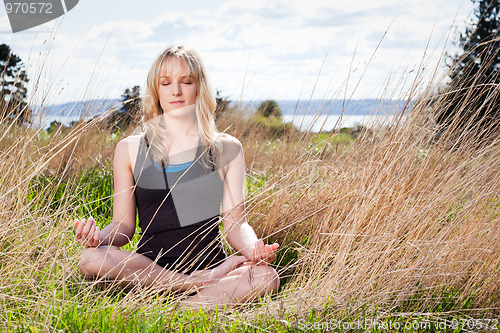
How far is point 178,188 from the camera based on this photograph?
2469 millimetres

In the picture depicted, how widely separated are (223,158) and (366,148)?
0.95 metres

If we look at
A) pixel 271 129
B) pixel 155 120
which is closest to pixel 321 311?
pixel 155 120

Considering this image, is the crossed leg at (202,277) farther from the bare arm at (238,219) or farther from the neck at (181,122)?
the neck at (181,122)

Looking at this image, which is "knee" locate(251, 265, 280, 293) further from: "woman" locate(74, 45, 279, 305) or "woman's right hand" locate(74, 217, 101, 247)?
"woman's right hand" locate(74, 217, 101, 247)

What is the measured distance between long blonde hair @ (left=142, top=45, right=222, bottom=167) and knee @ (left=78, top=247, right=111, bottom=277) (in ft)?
1.72

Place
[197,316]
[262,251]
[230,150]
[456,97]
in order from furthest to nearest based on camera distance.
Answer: [456,97] → [230,150] → [262,251] → [197,316]

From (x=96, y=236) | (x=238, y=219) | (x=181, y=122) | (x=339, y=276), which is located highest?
(x=181, y=122)

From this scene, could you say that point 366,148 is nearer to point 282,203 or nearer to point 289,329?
point 282,203

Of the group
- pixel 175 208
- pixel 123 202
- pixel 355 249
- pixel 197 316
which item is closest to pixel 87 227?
pixel 123 202

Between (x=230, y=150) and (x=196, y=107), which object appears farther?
(x=230, y=150)

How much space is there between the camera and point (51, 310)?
1923 millimetres

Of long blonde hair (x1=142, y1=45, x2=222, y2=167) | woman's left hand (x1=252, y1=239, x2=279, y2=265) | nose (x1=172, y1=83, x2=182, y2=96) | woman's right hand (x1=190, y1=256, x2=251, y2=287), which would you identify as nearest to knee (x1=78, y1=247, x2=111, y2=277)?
woman's right hand (x1=190, y1=256, x2=251, y2=287)

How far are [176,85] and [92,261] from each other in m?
0.87

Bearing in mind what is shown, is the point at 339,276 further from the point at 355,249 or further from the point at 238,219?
the point at 238,219
